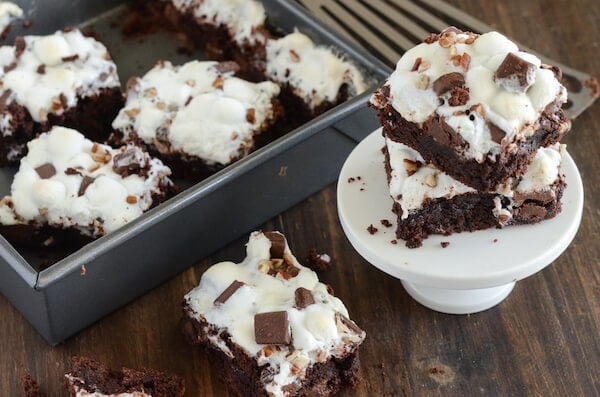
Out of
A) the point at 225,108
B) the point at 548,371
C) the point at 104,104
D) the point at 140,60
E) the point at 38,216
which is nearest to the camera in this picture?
the point at 548,371

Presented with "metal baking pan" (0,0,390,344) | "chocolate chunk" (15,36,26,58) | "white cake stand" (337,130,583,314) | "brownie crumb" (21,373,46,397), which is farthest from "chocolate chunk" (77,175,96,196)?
"white cake stand" (337,130,583,314)

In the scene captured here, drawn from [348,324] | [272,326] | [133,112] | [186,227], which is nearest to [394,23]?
[133,112]

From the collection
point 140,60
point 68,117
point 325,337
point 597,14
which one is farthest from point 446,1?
point 325,337

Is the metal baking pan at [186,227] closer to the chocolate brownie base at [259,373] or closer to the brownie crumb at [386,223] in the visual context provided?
the chocolate brownie base at [259,373]

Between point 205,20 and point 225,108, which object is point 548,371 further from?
point 205,20

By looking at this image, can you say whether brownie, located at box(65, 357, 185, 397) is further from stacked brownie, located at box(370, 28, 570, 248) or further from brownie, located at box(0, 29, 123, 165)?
brownie, located at box(0, 29, 123, 165)

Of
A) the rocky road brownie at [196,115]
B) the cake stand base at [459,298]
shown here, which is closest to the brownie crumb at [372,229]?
the cake stand base at [459,298]

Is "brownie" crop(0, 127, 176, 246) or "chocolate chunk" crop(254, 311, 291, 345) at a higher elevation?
"brownie" crop(0, 127, 176, 246)

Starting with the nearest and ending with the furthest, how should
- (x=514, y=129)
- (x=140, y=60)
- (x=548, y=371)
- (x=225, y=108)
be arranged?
(x=514, y=129) < (x=548, y=371) < (x=225, y=108) < (x=140, y=60)
